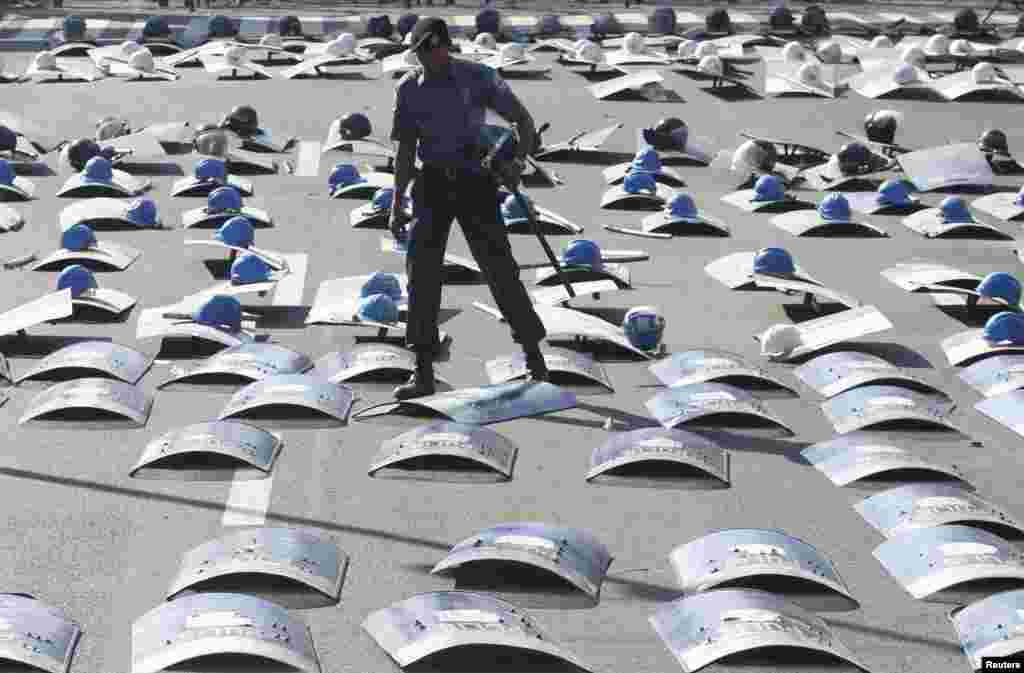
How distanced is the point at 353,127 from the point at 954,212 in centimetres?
930

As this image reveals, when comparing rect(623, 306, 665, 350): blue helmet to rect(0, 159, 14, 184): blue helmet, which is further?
rect(0, 159, 14, 184): blue helmet

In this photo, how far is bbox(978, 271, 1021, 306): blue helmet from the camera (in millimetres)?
17203

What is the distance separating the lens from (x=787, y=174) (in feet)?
81.7

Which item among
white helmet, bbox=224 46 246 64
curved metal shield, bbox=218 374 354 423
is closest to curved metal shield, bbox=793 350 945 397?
curved metal shield, bbox=218 374 354 423

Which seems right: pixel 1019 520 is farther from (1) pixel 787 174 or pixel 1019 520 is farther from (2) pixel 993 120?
(2) pixel 993 120

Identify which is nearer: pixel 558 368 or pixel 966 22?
pixel 558 368

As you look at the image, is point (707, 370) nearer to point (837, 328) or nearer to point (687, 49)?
point (837, 328)

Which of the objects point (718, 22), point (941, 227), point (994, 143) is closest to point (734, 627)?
point (941, 227)

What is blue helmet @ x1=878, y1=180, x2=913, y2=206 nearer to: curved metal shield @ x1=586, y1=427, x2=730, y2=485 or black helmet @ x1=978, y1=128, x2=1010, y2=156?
black helmet @ x1=978, y1=128, x2=1010, y2=156

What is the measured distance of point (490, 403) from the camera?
1347 centimetres

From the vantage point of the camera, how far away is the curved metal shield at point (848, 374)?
14641 mm

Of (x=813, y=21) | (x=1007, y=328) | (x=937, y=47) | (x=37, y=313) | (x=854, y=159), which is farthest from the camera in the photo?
(x=813, y=21)

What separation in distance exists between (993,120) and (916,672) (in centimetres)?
2225

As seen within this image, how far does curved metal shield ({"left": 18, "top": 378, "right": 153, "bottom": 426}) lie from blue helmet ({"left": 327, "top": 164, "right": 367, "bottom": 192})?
9.68 metres
